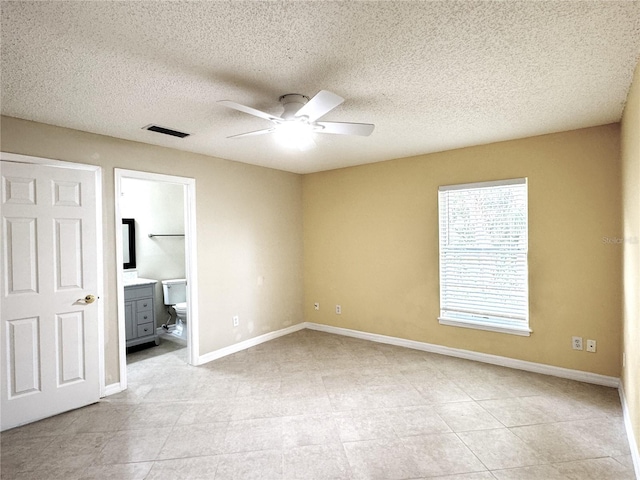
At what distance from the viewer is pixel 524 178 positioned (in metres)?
3.53

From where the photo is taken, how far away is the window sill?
3572 mm

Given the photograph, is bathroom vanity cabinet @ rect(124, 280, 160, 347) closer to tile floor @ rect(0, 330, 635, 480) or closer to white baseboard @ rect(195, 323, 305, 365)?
tile floor @ rect(0, 330, 635, 480)

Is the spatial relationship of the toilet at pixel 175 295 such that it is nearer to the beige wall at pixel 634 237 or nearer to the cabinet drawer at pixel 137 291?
the cabinet drawer at pixel 137 291

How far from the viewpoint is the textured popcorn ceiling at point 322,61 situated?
1517 millimetres

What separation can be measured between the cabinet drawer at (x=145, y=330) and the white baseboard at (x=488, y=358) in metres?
2.40

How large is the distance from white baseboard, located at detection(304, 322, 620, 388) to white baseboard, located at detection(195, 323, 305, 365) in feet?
1.56

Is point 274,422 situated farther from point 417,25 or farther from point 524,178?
point 524,178

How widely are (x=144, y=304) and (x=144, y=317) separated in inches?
6.8

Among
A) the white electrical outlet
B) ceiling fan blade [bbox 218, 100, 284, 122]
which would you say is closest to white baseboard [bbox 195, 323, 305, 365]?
ceiling fan blade [bbox 218, 100, 284, 122]

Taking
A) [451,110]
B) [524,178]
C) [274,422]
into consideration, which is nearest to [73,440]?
[274,422]

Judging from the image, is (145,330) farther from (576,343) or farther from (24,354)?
(576,343)

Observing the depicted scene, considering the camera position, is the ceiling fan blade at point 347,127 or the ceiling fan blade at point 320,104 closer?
the ceiling fan blade at point 320,104

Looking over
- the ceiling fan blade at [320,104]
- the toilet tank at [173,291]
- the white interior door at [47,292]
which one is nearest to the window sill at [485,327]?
the ceiling fan blade at [320,104]

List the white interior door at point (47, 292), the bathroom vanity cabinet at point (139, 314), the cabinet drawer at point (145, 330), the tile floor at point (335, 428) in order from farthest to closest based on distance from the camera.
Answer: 1. the cabinet drawer at point (145, 330)
2. the bathroom vanity cabinet at point (139, 314)
3. the white interior door at point (47, 292)
4. the tile floor at point (335, 428)
